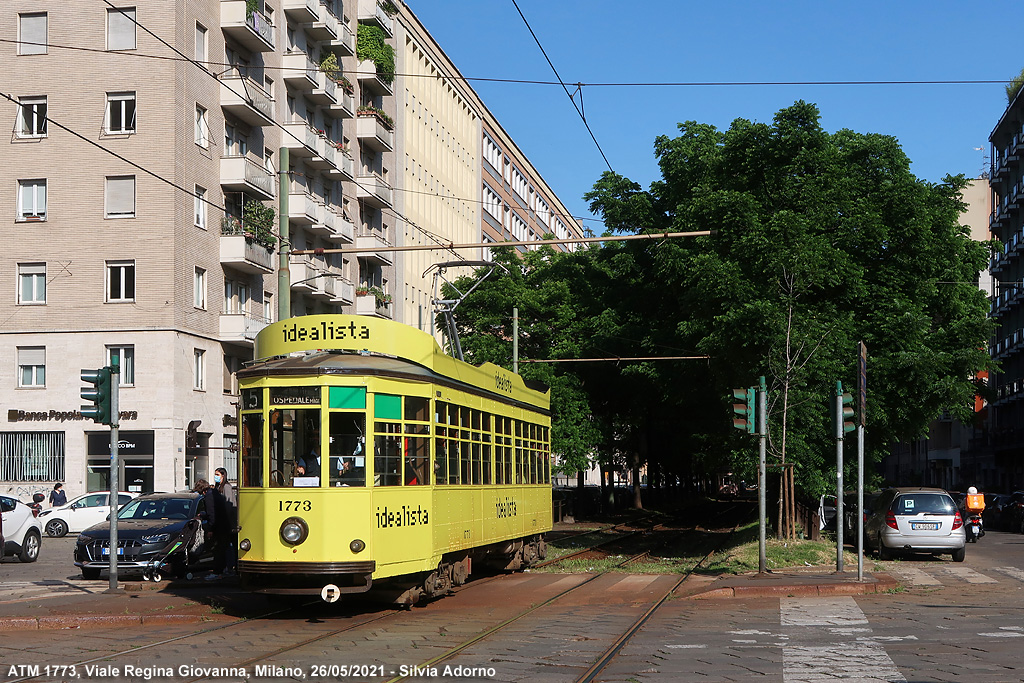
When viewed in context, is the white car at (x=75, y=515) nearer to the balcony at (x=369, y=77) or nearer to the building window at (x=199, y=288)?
the building window at (x=199, y=288)

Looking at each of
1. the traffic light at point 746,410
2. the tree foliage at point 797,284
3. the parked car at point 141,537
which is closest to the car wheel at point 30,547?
the parked car at point 141,537

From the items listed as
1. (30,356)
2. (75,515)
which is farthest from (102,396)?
(30,356)

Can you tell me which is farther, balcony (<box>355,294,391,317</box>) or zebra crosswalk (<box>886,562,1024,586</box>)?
balcony (<box>355,294,391,317</box>)

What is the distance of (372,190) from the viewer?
56688 mm

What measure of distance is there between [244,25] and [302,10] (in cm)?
574

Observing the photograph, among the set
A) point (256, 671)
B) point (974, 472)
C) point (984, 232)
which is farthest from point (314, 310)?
point (984, 232)

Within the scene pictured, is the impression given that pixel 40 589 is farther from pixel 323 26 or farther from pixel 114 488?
pixel 323 26

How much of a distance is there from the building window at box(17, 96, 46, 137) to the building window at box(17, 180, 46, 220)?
5.14 feet

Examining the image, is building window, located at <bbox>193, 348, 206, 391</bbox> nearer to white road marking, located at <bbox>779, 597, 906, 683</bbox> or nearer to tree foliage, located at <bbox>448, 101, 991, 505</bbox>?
tree foliage, located at <bbox>448, 101, 991, 505</bbox>

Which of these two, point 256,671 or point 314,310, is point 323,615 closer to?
point 256,671

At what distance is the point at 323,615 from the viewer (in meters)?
14.7

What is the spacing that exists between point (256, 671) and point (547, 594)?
7.73 metres

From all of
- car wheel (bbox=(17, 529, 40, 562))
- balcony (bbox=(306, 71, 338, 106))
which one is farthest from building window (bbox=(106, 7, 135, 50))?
car wheel (bbox=(17, 529, 40, 562))

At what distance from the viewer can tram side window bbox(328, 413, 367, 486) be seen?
14.1m
